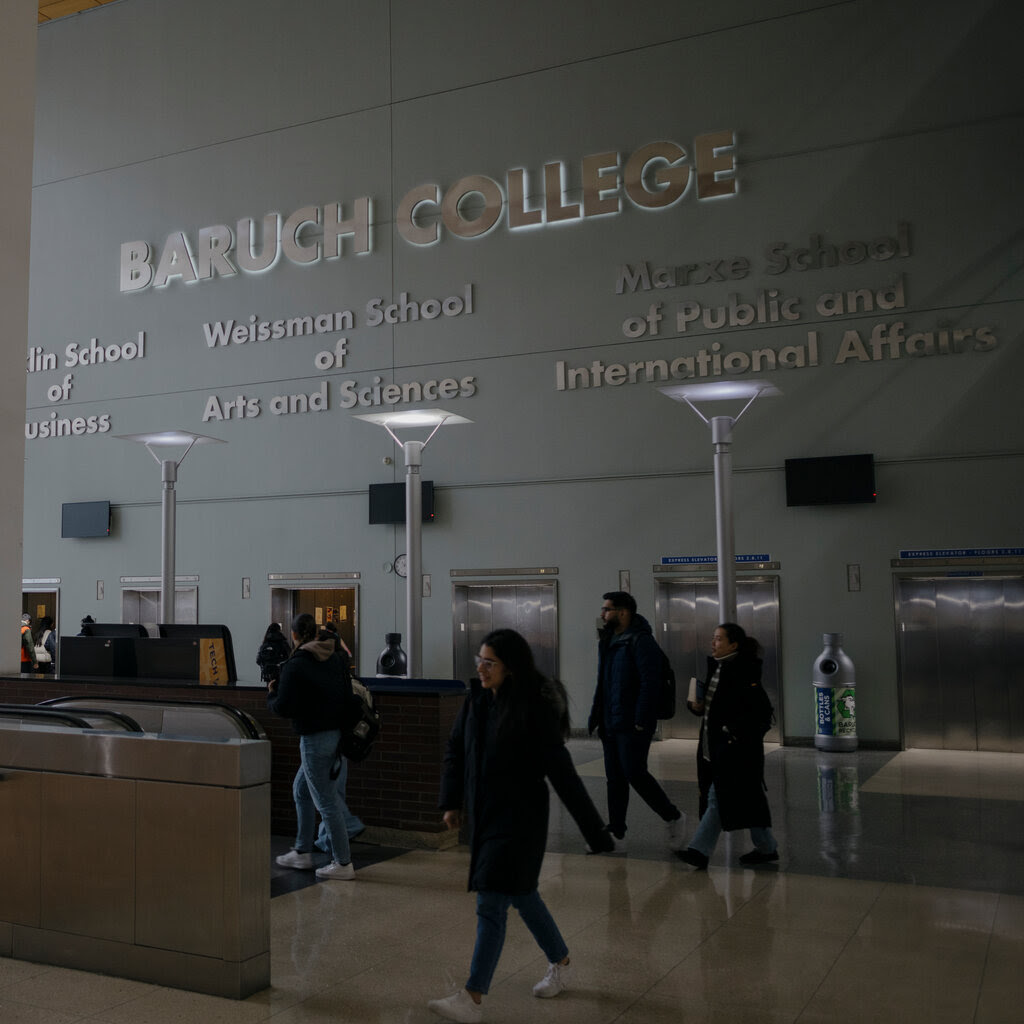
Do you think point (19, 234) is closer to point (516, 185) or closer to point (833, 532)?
point (516, 185)

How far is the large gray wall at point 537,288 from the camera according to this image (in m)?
12.9

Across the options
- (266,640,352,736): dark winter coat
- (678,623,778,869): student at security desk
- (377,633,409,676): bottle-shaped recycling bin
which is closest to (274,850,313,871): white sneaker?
(266,640,352,736): dark winter coat

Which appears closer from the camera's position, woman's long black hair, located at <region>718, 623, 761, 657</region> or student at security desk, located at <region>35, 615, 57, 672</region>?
woman's long black hair, located at <region>718, 623, 761, 657</region>

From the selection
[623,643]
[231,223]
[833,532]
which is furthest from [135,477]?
[623,643]

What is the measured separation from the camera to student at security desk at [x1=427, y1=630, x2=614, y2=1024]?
14.1 feet

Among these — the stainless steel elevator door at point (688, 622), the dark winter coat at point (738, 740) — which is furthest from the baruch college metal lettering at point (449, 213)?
the dark winter coat at point (738, 740)

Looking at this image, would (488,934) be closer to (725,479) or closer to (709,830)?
(709,830)

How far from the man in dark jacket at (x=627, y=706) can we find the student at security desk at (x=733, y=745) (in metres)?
0.51

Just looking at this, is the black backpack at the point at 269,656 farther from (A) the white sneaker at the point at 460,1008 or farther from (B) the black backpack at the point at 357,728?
(A) the white sneaker at the point at 460,1008

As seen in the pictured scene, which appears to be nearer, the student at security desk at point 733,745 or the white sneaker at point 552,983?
the white sneaker at point 552,983

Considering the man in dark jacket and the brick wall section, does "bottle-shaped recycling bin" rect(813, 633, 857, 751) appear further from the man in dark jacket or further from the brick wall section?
the brick wall section

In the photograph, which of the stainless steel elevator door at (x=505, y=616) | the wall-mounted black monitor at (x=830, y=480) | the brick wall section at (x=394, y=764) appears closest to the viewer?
the brick wall section at (x=394, y=764)

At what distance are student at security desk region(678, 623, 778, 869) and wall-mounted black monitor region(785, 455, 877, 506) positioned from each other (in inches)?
261

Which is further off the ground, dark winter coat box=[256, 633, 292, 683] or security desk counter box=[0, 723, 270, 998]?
dark winter coat box=[256, 633, 292, 683]
